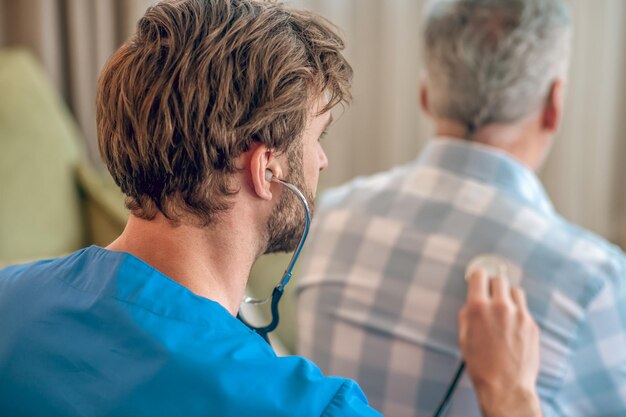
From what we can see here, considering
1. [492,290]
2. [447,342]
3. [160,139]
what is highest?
[160,139]

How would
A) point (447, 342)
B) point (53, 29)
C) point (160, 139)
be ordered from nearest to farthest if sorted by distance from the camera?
point (160, 139) < point (447, 342) < point (53, 29)

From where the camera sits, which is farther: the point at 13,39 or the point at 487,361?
the point at 13,39

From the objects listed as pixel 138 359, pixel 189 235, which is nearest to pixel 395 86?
pixel 189 235

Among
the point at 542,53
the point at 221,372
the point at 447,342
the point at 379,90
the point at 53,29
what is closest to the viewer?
the point at 221,372

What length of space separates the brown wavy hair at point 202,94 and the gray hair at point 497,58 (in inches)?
23.2

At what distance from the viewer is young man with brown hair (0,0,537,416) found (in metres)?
0.72

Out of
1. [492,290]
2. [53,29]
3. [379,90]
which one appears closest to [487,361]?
[492,290]

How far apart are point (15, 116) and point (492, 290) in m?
1.32

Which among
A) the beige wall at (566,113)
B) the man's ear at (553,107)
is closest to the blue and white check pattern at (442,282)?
the man's ear at (553,107)

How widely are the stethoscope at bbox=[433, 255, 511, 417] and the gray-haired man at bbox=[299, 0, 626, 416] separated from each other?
11 mm

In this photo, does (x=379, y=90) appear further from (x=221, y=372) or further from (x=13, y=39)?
(x=221, y=372)

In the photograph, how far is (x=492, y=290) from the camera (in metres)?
1.14

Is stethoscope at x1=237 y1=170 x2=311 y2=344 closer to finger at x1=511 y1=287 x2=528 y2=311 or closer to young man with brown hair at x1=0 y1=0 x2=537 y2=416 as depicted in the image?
young man with brown hair at x1=0 y1=0 x2=537 y2=416

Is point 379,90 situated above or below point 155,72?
below
